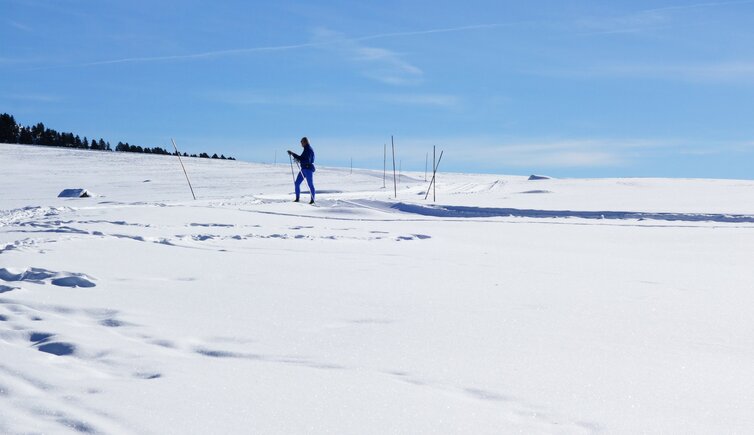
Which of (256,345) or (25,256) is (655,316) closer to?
(256,345)

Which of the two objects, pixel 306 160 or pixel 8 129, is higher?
pixel 8 129

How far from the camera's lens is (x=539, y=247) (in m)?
7.82

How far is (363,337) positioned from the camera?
3121mm

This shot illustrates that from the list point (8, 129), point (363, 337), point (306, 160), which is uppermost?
point (8, 129)

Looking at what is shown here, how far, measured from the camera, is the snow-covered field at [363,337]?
2.19m

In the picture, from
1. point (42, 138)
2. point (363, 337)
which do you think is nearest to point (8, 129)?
point (42, 138)

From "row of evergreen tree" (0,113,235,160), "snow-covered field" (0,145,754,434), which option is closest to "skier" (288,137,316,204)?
"snow-covered field" (0,145,754,434)

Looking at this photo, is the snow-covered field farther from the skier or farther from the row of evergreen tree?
the row of evergreen tree

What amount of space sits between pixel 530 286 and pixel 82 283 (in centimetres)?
273

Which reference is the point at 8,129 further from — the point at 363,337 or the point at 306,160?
the point at 363,337

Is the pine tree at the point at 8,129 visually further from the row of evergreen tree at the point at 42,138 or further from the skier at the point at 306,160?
the skier at the point at 306,160

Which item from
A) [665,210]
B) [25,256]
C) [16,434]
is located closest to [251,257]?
[25,256]

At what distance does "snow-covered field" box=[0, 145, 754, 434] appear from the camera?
2191 mm

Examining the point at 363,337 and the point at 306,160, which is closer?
the point at 363,337
